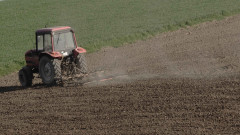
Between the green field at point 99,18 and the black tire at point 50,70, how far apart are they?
4.43 metres

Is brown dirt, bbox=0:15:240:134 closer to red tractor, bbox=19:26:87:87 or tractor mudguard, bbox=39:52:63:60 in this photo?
red tractor, bbox=19:26:87:87

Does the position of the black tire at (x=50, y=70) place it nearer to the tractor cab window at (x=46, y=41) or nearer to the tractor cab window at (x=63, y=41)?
the tractor cab window at (x=46, y=41)

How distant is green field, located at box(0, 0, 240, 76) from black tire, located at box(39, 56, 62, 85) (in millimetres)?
4427

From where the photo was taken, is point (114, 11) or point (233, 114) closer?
point (233, 114)

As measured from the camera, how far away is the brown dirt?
9.12 meters

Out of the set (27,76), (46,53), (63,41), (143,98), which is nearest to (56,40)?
(63,41)

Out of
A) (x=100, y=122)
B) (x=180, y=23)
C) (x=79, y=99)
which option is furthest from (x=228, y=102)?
(x=180, y=23)

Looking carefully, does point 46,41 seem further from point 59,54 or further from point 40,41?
point 59,54

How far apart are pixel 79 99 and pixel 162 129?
3.86 meters

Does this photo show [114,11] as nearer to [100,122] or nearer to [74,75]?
[74,75]

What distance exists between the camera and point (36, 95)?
43.7 ft

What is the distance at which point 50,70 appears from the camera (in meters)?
14.0

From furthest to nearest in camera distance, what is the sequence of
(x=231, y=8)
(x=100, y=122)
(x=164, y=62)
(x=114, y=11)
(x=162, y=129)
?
(x=114, y=11) → (x=231, y=8) → (x=164, y=62) → (x=100, y=122) → (x=162, y=129)

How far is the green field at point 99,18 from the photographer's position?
22594mm
